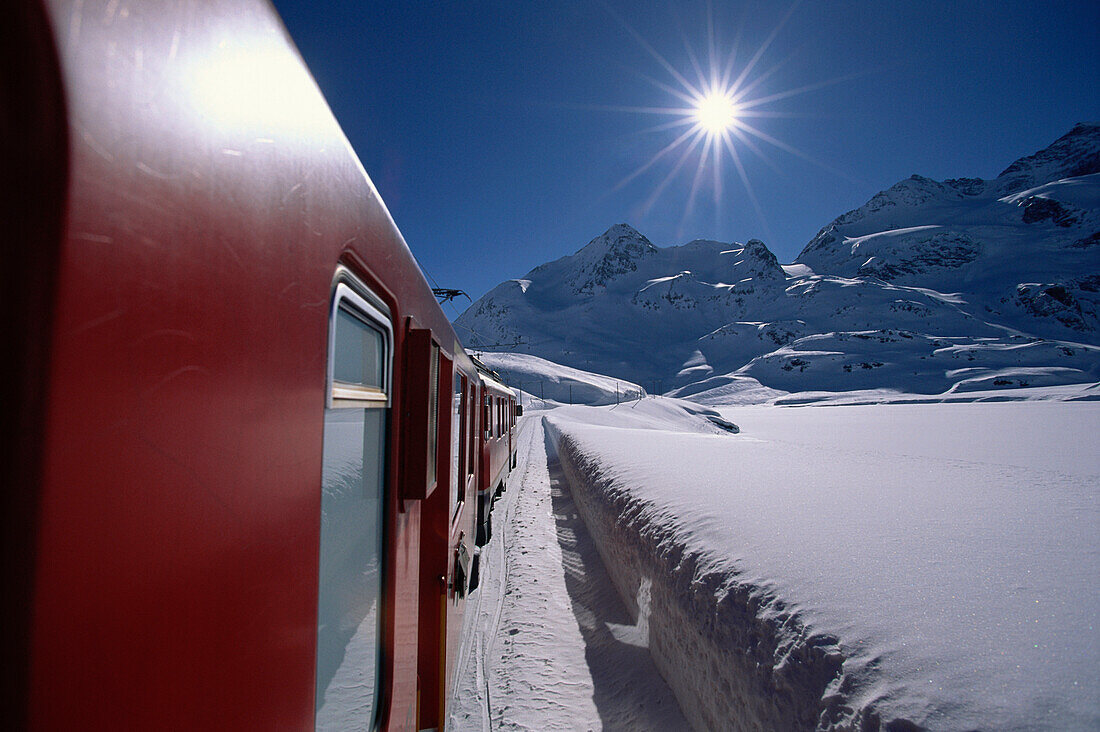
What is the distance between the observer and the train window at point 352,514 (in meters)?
1.37

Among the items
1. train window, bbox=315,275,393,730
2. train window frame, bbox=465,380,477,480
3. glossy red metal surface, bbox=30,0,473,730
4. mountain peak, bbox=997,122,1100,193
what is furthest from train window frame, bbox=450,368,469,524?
mountain peak, bbox=997,122,1100,193

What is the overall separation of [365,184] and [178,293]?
1.00 metres

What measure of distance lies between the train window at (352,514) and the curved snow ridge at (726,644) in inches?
71.3

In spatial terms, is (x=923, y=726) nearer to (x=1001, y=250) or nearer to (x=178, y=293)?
(x=178, y=293)

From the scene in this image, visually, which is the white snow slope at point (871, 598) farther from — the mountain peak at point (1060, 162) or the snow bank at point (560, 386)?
the mountain peak at point (1060, 162)

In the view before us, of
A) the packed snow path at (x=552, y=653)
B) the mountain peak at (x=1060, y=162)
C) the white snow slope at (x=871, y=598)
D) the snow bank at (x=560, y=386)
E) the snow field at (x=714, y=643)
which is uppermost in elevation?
the mountain peak at (x=1060, y=162)

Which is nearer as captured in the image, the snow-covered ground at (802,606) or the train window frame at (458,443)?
the snow-covered ground at (802,606)

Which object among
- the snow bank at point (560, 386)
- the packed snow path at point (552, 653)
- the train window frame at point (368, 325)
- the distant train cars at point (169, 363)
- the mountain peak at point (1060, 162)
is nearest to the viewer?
the distant train cars at point (169, 363)

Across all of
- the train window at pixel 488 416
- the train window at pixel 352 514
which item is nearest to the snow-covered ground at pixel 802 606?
the train window at pixel 488 416

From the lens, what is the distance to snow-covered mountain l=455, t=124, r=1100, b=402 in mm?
90125

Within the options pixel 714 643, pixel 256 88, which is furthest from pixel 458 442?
pixel 256 88

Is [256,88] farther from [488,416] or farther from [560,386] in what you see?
[560,386]

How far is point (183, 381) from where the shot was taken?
0.69 meters

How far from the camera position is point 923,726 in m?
1.69
